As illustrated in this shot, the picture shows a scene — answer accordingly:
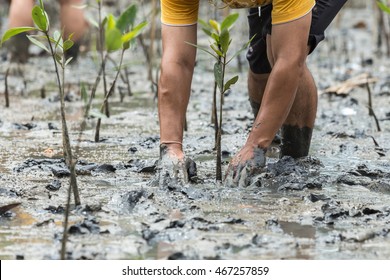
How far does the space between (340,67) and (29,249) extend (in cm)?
555

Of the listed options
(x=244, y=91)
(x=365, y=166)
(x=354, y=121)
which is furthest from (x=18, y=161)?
(x=244, y=91)

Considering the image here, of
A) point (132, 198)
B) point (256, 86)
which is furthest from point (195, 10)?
point (132, 198)

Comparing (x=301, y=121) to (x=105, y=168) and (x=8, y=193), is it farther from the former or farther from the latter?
(x=8, y=193)

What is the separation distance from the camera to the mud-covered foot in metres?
3.63

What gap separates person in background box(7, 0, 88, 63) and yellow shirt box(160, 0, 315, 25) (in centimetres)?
288

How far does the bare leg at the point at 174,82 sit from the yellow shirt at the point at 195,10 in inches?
1.3

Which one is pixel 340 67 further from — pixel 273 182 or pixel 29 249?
pixel 29 249

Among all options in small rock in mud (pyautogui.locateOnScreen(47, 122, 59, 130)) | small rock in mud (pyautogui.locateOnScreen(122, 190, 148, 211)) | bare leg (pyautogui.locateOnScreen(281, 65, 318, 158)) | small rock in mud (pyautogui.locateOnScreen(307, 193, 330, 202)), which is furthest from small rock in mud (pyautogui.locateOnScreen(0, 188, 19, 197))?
small rock in mud (pyautogui.locateOnScreen(47, 122, 59, 130))

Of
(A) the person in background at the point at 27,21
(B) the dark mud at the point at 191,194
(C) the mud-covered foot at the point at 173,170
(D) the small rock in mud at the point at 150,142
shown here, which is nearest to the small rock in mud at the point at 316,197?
(B) the dark mud at the point at 191,194

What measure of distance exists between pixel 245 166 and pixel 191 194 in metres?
0.31

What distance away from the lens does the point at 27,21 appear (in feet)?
21.1

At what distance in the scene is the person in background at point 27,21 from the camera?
6.45 metres

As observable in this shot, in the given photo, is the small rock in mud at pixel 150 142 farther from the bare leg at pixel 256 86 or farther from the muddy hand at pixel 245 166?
the muddy hand at pixel 245 166

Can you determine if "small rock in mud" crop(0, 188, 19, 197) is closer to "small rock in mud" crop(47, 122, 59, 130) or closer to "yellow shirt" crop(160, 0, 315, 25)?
"yellow shirt" crop(160, 0, 315, 25)
